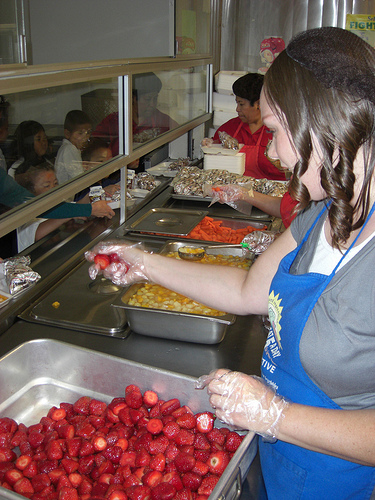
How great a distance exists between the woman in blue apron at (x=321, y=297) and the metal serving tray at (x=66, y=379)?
10.8 inches

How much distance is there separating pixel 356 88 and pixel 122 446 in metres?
1.01

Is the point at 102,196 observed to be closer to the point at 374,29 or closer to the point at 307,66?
the point at 307,66

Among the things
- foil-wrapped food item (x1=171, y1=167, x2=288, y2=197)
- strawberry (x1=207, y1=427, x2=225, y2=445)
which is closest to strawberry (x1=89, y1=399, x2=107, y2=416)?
strawberry (x1=207, y1=427, x2=225, y2=445)

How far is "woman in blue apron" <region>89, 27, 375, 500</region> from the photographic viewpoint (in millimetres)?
826

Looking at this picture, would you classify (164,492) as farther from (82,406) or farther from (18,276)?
(18,276)

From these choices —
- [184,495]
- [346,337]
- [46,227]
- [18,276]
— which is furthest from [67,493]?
[46,227]

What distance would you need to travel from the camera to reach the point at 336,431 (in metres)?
0.84

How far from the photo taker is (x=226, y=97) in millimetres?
4520

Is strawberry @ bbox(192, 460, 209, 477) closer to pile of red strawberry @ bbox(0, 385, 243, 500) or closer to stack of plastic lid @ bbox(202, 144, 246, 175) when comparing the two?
pile of red strawberry @ bbox(0, 385, 243, 500)

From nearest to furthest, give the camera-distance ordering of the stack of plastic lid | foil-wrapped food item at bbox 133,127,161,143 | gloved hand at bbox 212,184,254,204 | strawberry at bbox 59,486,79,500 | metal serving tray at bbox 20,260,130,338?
strawberry at bbox 59,486,79,500 → metal serving tray at bbox 20,260,130,338 → foil-wrapped food item at bbox 133,127,161,143 → gloved hand at bbox 212,184,254,204 → the stack of plastic lid

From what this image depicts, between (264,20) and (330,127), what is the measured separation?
436cm

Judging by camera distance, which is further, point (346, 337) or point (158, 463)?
point (158, 463)

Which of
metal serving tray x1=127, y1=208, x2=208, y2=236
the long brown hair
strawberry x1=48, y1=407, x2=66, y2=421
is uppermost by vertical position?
the long brown hair

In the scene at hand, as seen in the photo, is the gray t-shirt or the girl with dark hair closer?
the gray t-shirt
